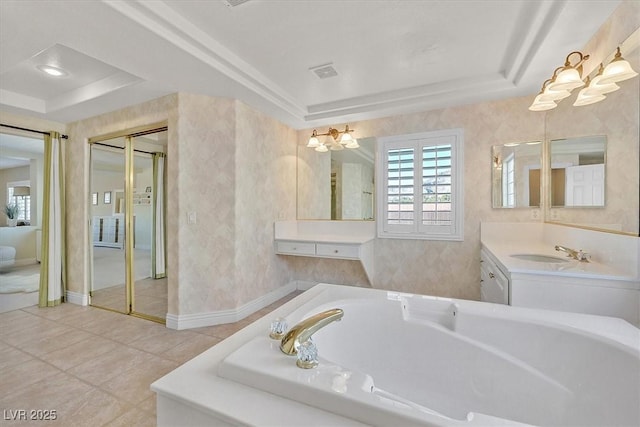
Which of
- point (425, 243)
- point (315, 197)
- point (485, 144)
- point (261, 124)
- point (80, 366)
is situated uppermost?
point (261, 124)

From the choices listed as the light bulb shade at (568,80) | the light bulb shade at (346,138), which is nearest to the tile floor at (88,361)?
the light bulb shade at (346,138)

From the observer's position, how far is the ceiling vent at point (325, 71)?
234 cm

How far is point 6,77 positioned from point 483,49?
414 cm

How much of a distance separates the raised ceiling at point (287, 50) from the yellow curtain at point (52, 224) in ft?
1.59

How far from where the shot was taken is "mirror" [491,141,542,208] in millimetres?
2629

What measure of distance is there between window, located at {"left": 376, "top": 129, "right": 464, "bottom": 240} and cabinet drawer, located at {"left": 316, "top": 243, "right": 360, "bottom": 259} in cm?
49

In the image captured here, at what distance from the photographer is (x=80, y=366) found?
6.54 ft

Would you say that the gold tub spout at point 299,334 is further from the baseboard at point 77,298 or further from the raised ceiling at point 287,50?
the baseboard at point 77,298

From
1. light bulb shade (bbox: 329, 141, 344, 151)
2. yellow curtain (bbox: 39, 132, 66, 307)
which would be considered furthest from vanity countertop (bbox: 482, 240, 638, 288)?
yellow curtain (bbox: 39, 132, 66, 307)

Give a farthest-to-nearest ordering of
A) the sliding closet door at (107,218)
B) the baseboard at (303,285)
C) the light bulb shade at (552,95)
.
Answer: the baseboard at (303,285), the sliding closet door at (107,218), the light bulb shade at (552,95)

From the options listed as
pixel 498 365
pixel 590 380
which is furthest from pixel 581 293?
pixel 498 365

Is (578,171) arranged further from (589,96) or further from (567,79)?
(567,79)

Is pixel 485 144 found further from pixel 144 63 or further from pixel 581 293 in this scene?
pixel 144 63

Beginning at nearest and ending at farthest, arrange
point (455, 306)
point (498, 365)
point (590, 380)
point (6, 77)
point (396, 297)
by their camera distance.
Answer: point (590, 380), point (498, 365), point (455, 306), point (396, 297), point (6, 77)
